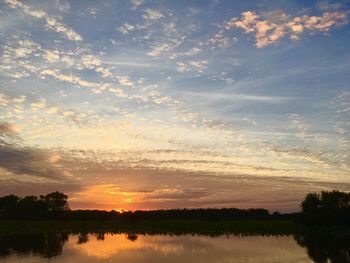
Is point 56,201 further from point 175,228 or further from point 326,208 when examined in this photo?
point 326,208

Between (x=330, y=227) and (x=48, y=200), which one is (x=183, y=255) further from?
Result: (x=48, y=200)

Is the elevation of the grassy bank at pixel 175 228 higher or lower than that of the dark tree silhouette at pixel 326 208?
lower

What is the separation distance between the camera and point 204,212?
198750 mm

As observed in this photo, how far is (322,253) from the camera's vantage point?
44.7m

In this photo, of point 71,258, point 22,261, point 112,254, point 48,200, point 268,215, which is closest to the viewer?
point 22,261

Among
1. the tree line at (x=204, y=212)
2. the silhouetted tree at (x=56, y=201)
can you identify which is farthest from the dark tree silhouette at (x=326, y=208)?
the silhouetted tree at (x=56, y=201)

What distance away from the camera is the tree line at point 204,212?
319ft

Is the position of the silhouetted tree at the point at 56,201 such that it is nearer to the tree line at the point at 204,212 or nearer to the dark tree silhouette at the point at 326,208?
the tree line at the point at 204,212

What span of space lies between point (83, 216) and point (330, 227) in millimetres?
109007

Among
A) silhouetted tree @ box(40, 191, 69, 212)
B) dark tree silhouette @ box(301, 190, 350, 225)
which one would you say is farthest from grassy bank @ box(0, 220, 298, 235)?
silhouetted tree @ box(40, 191, 69, 212)

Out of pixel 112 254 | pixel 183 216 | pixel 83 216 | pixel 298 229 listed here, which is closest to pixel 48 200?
pixel 83 216

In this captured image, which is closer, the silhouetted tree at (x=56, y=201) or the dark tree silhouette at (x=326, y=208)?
the dark tree silhouette at (x=326, y=208)

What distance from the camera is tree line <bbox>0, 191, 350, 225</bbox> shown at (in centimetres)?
9738

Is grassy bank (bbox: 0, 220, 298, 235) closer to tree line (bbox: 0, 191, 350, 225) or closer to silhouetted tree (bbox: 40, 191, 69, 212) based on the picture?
tree line (bbox: 0, 191, 350, 225)
